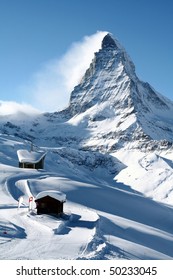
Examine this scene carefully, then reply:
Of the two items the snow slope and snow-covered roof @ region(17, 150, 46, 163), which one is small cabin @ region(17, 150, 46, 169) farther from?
the snow slope

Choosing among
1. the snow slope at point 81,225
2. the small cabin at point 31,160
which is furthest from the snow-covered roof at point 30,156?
the snow slope at point 81,225

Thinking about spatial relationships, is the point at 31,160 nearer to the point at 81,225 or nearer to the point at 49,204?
the point at 49,204

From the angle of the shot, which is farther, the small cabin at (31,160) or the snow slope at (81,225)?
the small cabin at (31,160)

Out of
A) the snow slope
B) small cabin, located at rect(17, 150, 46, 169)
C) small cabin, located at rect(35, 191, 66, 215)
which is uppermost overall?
small cabin, located at rect(17, 150, 46, 169)

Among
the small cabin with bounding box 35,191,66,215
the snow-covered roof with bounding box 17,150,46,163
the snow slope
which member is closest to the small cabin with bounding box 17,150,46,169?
the snow-covered roof with bounding box 17,150,46,163

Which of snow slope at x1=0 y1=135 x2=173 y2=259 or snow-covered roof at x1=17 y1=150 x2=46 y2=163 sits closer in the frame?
snow slope at x1=0 y1=135 x2=173 y2=259

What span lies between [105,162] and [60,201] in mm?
132822

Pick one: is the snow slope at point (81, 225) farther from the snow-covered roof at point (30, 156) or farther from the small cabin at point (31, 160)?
the snow-covered roof at point (30, 156)

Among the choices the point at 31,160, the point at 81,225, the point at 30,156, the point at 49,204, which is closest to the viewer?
the point at 81,225

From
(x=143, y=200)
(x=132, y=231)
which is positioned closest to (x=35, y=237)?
(x=132, y=231)

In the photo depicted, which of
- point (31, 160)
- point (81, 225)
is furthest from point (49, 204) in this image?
point (31, 160)

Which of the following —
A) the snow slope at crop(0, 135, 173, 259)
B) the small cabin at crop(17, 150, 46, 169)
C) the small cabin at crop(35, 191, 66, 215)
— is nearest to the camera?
the snow slope at crop(0, 135, 173, 259)
